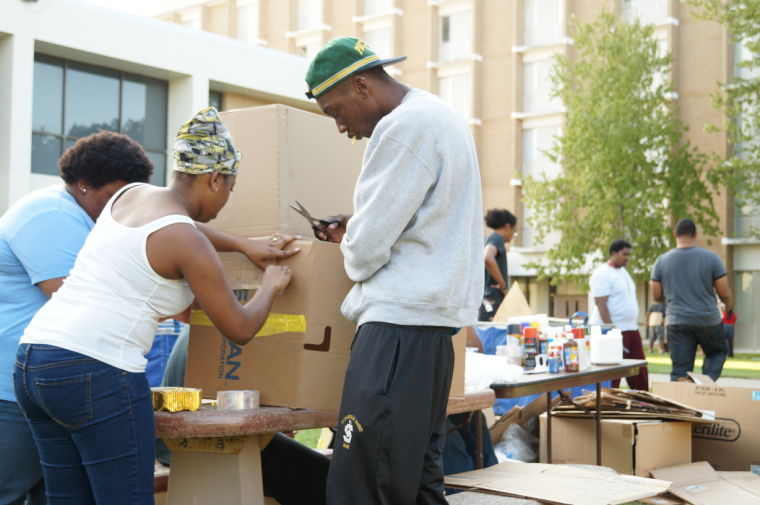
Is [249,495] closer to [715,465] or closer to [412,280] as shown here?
[412,280]

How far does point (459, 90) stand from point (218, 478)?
34.4 meters

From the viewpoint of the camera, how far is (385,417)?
2246mm

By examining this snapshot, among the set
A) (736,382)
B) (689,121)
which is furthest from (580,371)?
(689,121)

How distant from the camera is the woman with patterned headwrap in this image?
7.16 ft

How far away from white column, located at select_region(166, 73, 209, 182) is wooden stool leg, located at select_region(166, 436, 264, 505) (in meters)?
17.0

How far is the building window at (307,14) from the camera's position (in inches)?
1567

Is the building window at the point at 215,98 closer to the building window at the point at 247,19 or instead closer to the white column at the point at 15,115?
the white column at the point at 15,115

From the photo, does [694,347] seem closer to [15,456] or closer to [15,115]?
[15,456]

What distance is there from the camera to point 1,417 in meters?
2.62

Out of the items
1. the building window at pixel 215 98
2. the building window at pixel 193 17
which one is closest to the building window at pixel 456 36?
the building window at pixel 193 17

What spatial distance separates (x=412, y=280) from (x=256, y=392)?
2.23 feet

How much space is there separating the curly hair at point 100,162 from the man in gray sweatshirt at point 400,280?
2.66ft

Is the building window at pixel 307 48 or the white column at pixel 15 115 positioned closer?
the white column at pixel 15 115

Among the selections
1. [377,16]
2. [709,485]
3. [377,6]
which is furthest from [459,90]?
[709,485]
